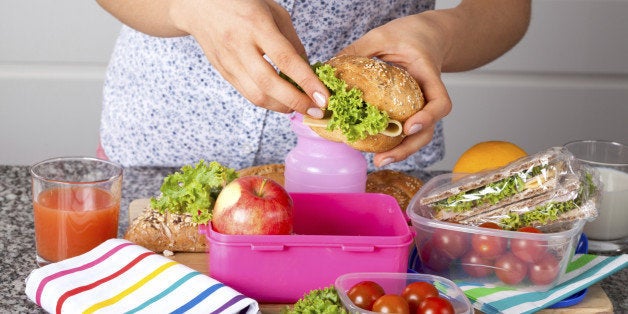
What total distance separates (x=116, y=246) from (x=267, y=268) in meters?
0.23

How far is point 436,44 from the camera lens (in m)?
1.57

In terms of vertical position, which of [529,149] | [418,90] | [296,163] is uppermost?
[418,90]

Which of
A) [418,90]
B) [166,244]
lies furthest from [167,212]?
[418,90]

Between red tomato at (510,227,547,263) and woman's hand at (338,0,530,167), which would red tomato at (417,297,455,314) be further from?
woman's hand at (338,0,530,167)

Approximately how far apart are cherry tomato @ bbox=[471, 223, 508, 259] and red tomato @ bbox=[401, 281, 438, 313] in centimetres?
18

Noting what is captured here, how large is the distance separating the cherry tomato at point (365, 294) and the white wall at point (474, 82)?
1.79 m

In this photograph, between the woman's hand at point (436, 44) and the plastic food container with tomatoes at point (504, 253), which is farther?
the woman's hand at point (436, 44)

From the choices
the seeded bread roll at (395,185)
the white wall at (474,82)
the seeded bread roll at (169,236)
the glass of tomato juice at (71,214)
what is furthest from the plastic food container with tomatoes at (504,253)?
the white wall at (474,82)

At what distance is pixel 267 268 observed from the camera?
50.0 inches

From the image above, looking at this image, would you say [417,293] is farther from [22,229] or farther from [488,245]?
[22,229]

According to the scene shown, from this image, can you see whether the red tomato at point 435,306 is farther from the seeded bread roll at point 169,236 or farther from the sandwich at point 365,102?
the seeded bread roll at point 169,236

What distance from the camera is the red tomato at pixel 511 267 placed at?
1321mm

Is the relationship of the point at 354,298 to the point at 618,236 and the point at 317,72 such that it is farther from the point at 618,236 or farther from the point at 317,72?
the point at 618,236

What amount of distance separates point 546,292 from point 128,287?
577 mm
